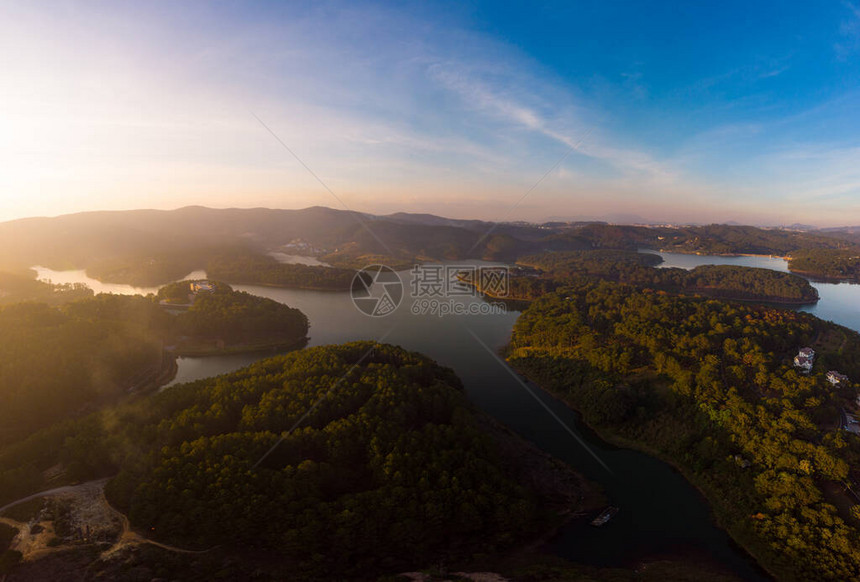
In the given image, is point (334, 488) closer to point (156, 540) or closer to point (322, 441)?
point (322, 441)

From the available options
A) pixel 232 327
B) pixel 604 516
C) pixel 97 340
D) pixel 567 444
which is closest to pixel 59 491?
pixel 97 340

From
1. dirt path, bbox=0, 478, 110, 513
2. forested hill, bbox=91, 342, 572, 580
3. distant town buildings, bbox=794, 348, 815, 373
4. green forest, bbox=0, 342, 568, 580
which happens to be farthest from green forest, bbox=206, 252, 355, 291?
distant town buildings, bbox=794, 348, 815, 373

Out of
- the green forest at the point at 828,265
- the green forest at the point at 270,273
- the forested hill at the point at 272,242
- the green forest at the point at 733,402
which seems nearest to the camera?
the green forest at the point at 733,402

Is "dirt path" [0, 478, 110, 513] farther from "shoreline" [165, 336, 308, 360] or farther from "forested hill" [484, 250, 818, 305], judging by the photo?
"forested hill" [484, 250, 818, 305]

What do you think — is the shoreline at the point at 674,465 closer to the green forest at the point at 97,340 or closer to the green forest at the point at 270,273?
the green forest at the point at 97,340

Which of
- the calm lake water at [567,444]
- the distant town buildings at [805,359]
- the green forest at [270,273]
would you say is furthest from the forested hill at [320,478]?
the green forest at [270,273]

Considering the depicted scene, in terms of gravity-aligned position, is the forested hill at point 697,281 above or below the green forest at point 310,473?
above
